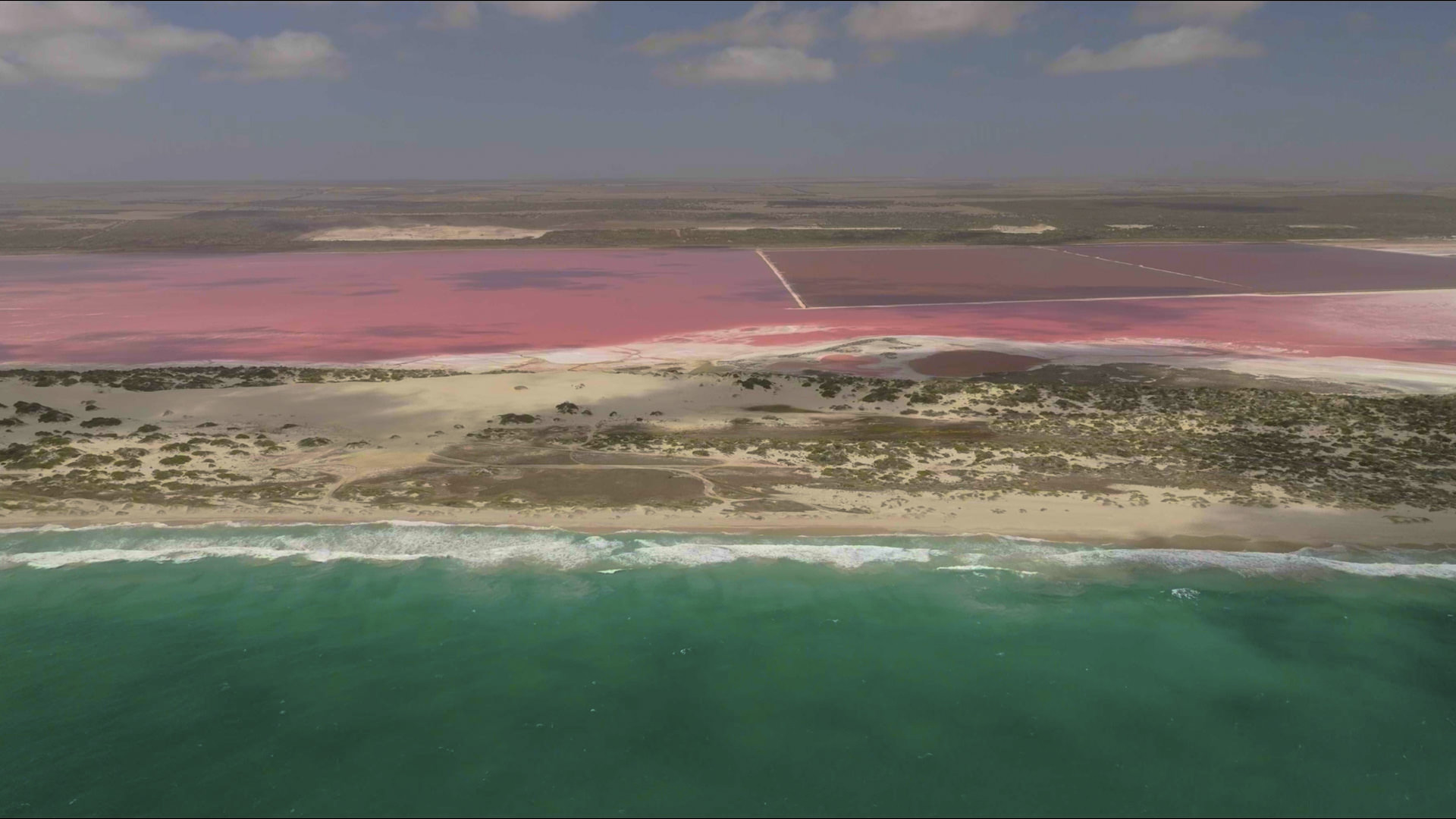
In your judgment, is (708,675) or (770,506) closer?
(708,675)

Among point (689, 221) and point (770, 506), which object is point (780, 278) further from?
point (689, 221)

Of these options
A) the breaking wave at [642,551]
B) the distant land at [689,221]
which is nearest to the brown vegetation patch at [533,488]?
the breaking wave at [642,551]

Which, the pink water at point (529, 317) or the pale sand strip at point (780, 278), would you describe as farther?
the pale sand strip at point (780, 278)

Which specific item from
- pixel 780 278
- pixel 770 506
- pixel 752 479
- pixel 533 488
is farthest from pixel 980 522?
pixel 780 278

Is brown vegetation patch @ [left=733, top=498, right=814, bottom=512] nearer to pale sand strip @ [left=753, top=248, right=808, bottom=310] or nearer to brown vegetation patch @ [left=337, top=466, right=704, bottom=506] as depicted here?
brown vegetation patch @ [left=337, top=466, right=704, bottom=506]

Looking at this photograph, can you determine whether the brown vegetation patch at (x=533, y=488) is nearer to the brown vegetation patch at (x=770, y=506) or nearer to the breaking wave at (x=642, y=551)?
the brown vegetation patch at (x=770, y=506)

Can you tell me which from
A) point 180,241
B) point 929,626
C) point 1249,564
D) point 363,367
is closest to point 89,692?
point 929,626

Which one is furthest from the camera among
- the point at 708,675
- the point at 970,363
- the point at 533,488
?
the point at 970,363
